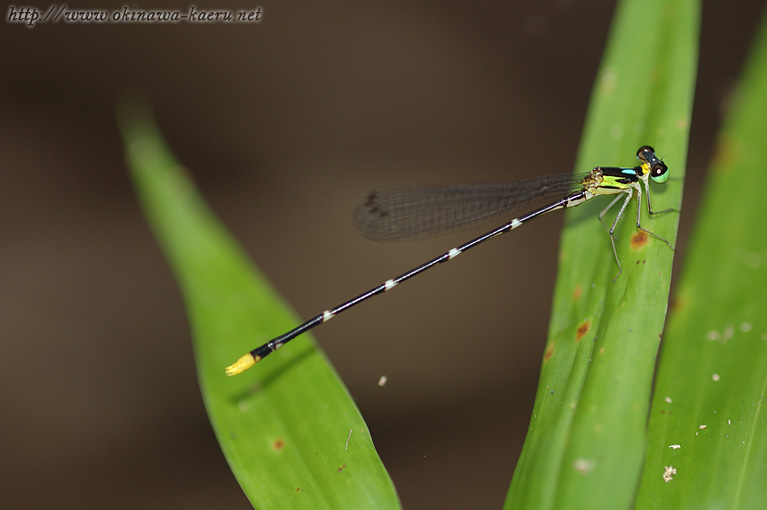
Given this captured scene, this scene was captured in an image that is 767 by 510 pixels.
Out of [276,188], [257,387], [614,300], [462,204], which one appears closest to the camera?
[614,300]

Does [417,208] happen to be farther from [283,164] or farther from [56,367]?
[56,367]

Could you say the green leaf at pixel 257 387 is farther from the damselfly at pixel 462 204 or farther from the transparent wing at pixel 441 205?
the transparent wing at pixel 441 205

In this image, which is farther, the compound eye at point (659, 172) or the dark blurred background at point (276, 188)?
the dark blurred background at point (276, 188)

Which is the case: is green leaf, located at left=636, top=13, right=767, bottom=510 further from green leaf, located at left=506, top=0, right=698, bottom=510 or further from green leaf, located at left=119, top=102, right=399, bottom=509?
green leaf, located at left=119, top=102, right=399, bottom=509

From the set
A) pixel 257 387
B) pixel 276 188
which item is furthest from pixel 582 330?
pixel 276 188

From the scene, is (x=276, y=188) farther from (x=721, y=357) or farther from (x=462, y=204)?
(x=721, y=357)

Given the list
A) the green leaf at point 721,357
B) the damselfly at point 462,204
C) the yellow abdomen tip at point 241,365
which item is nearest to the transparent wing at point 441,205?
the damselfly at point 462,204
